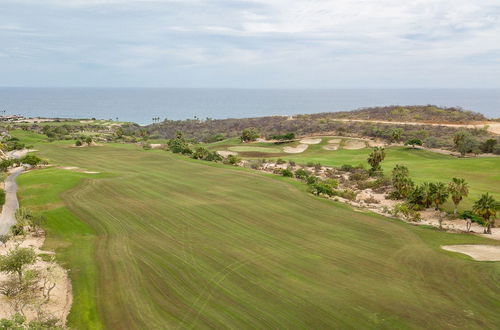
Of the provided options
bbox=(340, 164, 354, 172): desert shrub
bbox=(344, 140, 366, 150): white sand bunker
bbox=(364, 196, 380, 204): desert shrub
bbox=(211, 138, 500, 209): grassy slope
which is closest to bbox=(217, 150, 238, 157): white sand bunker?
bbox=(211, 138, 500, 209): grassy slope

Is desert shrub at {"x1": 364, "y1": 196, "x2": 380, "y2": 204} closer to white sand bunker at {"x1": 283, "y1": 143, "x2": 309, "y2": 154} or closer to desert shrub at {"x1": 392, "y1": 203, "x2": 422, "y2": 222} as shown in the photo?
desert shrub at {"x1": 392, "y1": 203, "x2": 422, "y2": 222}

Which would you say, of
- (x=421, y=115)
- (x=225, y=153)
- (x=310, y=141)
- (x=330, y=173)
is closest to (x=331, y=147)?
(x=310, y=141)

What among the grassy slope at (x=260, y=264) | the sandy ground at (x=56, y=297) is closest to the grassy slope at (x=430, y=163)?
the grassy slope at (x=260, y=264)

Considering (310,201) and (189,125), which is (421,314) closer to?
(310,201)

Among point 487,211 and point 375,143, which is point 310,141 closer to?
point 375,143

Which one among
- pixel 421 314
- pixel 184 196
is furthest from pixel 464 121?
pixel 421 314
